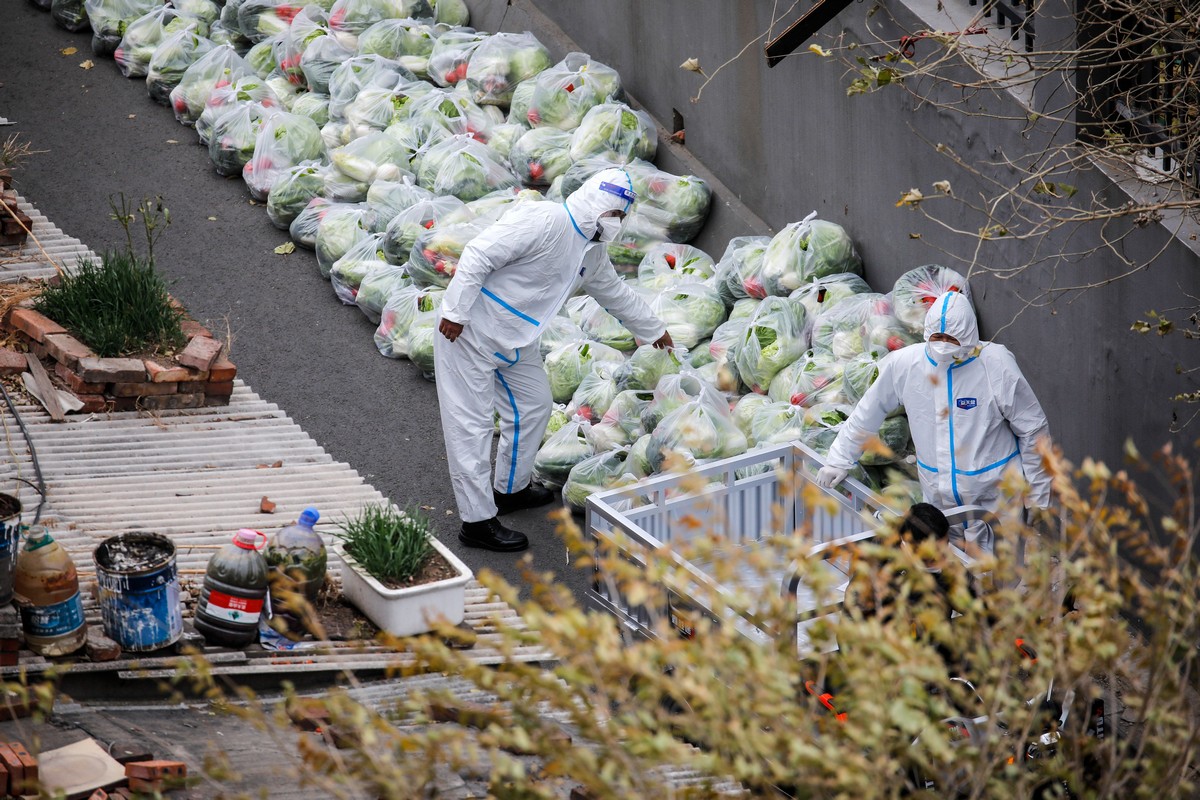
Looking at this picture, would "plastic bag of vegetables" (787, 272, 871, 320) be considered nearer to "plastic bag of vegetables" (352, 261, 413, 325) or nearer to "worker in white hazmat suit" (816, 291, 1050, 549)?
"worker in white hazmat suit" (816, 291, 1050, 549)

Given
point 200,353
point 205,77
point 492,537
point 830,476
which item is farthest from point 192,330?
point 205,77

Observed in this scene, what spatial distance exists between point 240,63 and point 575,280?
471cm

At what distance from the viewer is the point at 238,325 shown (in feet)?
27.3

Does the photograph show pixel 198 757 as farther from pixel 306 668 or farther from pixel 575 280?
pixel 575 280

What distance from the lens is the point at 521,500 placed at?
7.05 meters

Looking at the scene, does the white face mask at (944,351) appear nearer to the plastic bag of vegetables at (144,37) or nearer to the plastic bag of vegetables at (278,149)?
the plastic bag of vegetables at (278,149)

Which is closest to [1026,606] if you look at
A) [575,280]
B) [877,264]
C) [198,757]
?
[198,757]

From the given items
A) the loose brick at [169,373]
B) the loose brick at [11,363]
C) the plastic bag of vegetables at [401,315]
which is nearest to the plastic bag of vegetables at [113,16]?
the plastic bag of vegetables at [401,315]

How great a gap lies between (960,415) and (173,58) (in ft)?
23.3

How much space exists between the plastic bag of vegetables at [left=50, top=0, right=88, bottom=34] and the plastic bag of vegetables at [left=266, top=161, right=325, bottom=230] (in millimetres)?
3331

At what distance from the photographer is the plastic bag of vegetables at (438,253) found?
814 centimetres

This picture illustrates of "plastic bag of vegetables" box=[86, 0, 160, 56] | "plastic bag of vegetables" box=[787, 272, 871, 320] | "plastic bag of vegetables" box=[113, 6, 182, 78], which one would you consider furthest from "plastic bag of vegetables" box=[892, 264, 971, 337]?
"plastic bag of vegetables" box=[86, 0, 160, 56]

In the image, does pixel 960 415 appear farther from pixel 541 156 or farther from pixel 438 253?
pixel 541 156

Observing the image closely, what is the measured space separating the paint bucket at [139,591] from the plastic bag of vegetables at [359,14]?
628 cm
